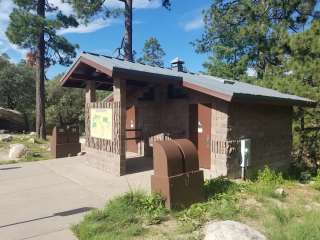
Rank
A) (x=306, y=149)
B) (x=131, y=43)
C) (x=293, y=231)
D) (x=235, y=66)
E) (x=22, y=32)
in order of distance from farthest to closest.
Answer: (x=235, y=66) < (x=131, y=43) < (x=22, y=32) < (x=306, y=149) < (x=293, y=231)

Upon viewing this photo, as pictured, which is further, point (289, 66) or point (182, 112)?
point (289, 66)

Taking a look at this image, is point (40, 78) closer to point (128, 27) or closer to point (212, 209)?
point (128, 27)

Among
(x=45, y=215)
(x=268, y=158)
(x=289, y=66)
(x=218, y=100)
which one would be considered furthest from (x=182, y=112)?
(x=45, y=215)

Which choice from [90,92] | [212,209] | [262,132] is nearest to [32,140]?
[90,92]

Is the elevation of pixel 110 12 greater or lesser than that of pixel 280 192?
greater

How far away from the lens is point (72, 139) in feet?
44.8

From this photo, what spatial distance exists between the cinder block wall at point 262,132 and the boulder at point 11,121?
1969 cm

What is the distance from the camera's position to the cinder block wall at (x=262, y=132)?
9719 mm

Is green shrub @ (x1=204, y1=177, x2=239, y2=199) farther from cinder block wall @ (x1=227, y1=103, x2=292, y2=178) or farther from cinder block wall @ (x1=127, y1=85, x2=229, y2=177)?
cinder block wall @ (x1=227, y1=103, x2=292, y2=178)

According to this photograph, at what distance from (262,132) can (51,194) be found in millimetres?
6968

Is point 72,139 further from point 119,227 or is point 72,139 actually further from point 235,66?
point 235,66

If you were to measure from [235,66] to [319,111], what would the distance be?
1293cm

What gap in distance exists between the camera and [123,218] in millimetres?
5773

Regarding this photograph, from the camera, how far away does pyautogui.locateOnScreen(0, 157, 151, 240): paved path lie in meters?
5.59
